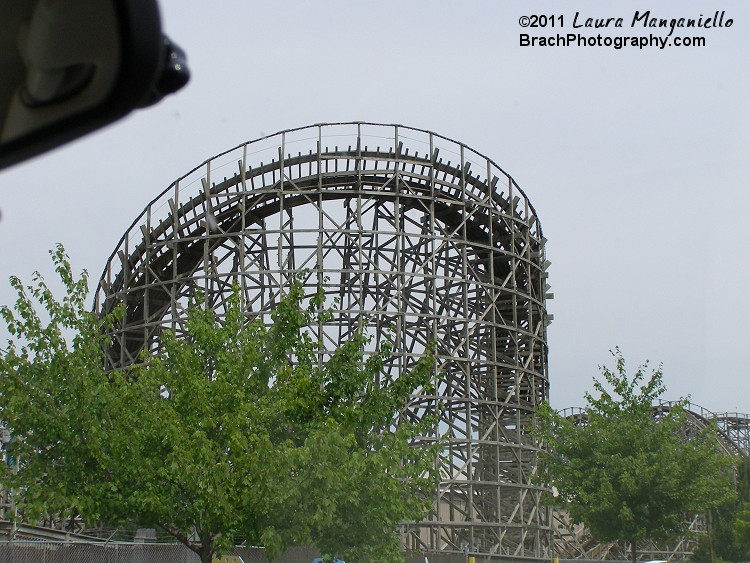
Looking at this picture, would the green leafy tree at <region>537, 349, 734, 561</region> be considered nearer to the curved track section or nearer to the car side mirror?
the curved track section

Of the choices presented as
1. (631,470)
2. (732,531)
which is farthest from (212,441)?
(732,531)

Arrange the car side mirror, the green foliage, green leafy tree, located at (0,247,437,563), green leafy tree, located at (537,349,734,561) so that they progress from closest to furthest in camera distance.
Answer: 1. the car side mirror
2. green leafy tree, located at (0,247,437,563)
3. green leafy tree, located at (537,349,734,561)
4. the green foliage

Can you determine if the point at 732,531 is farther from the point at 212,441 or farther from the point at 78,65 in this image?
the point at 78,65

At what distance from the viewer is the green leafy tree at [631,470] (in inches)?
976

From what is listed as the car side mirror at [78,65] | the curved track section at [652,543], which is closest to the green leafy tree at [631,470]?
the curved track section at [652,543]

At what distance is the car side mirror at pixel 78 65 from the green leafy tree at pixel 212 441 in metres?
12.4

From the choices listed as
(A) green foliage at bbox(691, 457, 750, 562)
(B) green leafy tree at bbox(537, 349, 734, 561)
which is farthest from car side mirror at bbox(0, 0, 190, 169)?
(A) green foliage at bbox(691, 457, 750, 562)

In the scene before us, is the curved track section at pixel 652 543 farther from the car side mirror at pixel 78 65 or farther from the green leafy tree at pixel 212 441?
the car side mirror at pixel 78 65

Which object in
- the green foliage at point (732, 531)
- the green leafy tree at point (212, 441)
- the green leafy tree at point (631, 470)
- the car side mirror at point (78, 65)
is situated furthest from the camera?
the green foliage at point (732, 531)

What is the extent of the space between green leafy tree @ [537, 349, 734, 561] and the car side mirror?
24.1m

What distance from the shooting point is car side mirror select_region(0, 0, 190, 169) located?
157 cm

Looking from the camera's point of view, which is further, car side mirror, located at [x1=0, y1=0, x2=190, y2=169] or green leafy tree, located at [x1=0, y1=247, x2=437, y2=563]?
green leafy tree, located at [x1=0, y1=247, x2=437, y2=563]

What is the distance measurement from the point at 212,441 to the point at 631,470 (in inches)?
518

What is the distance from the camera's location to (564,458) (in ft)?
92.5
